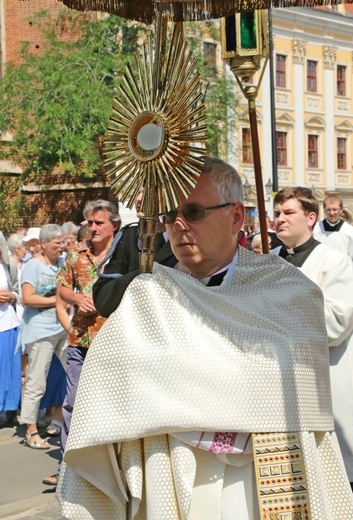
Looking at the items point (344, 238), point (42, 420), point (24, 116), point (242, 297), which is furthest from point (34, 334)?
point (24, 116)

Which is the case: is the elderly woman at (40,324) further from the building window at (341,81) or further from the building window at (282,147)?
the building window at (341,81)

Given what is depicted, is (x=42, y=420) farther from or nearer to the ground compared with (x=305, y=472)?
nearer to the ground

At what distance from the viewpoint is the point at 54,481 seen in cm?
719

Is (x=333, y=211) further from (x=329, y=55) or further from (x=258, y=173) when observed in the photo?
(x=329, y=55)

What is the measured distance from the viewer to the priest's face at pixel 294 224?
4949 mm

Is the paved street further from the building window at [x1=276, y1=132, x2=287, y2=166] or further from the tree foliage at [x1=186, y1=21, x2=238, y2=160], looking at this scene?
the building window at [x1=276, y1=132, x2=287, y2=166]

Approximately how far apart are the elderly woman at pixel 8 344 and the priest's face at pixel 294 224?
16.4 feet

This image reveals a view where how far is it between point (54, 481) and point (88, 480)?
4609 mm

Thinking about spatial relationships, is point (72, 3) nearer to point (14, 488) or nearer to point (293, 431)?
point (293, 431)

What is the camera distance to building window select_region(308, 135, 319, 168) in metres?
46.8

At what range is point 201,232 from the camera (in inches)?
117

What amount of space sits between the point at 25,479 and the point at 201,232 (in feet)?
16.3

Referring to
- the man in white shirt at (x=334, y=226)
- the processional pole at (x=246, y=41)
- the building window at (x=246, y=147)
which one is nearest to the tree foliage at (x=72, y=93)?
the man in white shirt at (x=334, y=226)

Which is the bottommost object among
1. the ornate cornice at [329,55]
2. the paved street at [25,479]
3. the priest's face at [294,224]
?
the paved street at [25,479]
